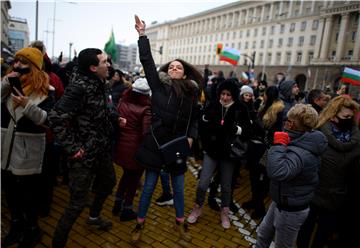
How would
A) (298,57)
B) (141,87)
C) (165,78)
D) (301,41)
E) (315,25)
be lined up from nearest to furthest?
(165,78) < (141,87) < (315,25) < (301,41) < (298,57)

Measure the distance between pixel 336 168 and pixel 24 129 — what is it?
125 inches

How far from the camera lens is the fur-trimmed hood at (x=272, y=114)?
4152mm

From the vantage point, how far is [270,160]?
2.50m

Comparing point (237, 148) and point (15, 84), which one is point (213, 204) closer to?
point (237, 148)

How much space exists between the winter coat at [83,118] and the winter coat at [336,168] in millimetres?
2337

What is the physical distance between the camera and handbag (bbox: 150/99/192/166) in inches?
122

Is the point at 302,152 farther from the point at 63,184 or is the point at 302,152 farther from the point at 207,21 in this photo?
the point at 207,21

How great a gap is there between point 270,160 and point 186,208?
2.20 meters

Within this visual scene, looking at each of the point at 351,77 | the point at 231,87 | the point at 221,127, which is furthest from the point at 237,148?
the point at 351,77

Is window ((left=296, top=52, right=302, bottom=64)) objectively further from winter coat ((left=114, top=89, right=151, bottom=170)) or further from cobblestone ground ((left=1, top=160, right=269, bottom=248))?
winter coat ((left=114, top=89, right=151, bottom=170))

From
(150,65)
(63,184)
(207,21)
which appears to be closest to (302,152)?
(150,65)

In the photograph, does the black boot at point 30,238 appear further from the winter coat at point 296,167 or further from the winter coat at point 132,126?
the winter coat at point 296,167

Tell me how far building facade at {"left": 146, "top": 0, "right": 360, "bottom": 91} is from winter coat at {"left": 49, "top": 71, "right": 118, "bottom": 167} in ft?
108

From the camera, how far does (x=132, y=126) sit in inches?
145
